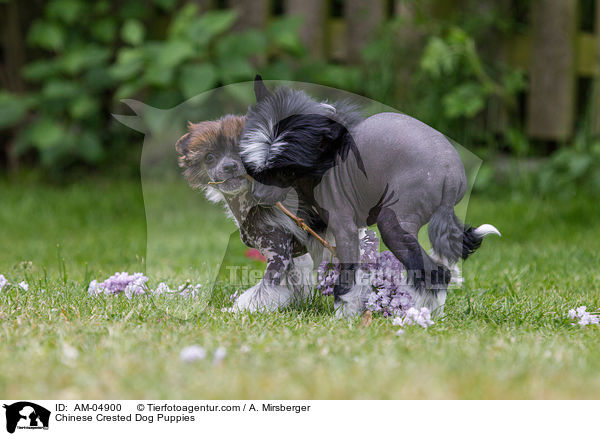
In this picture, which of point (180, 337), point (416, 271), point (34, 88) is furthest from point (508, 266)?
point (34, 88)

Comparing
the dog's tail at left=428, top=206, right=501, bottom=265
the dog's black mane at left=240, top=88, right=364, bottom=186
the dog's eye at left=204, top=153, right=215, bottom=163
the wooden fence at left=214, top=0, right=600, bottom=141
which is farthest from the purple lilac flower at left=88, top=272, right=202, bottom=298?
the wooden fence at left=214, top=0, right=600, bottom=141

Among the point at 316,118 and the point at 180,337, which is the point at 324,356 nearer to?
the point at 180,337

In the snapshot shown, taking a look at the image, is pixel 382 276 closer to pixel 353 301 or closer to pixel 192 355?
pixel 353 301

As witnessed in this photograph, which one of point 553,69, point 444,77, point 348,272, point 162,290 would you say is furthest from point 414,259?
point 553,69

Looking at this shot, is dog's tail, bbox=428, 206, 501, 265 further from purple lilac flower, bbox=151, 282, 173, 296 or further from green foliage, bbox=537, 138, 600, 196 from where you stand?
green foliage, bbox=537, 138, 600, 196

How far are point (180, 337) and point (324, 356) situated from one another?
1.58ft

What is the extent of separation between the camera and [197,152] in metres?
2.38

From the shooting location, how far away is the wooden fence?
5.18 metres

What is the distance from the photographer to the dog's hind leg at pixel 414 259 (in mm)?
2250

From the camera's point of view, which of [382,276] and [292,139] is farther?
[382,276]

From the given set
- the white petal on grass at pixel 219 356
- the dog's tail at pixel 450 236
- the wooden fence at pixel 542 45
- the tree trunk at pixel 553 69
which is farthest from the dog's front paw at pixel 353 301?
the tree trunk at pixel 553 69
